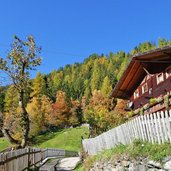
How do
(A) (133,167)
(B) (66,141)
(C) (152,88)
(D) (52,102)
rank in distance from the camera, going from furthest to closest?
(D) (52,102), (B) (66,141), (C) (152,88), (A) (133,167)

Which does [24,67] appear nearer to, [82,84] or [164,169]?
[164,169]

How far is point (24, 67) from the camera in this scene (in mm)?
26281

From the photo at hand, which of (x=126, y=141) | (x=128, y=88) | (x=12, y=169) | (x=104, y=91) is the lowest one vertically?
(x=12, y=169)

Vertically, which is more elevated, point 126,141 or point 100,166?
point 126,141

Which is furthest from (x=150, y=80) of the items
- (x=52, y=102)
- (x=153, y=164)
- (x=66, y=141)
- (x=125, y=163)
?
(x=52, y=102)

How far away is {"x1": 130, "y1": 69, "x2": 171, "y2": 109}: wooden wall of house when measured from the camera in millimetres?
23438

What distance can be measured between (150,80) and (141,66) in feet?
4.42

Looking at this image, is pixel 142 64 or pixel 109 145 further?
pixel 142 64

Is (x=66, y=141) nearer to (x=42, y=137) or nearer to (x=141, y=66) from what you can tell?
(x=42, y=137)

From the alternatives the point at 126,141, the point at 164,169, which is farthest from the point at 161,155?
the point at 126,141

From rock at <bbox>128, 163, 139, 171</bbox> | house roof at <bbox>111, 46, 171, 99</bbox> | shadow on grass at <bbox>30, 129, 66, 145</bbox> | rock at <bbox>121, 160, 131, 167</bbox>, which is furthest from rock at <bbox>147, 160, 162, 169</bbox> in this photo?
shadow on grass at <bbox>30, 129, 66, 145</bbox>

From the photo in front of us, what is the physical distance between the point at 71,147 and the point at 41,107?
23340 mm

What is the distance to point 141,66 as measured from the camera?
2666cm

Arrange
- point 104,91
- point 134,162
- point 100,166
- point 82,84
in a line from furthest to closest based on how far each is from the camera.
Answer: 1. point 82,84
2. point 104,91
3. point 100,166
4. point 134,162
